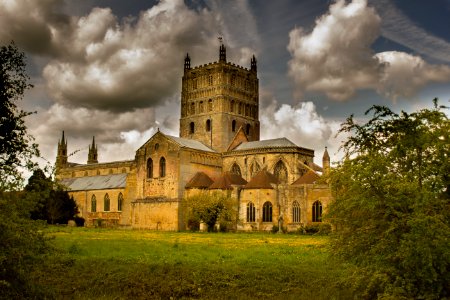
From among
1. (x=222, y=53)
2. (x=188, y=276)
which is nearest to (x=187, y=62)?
(x=222, y=53)

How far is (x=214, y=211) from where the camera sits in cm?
6072

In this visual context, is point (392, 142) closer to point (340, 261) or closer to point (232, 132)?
point (340, 261)

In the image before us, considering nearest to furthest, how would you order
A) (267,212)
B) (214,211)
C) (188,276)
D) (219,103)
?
(188,276)
(214,211)
(267,212)
(219,103)

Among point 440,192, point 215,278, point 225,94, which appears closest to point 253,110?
point 225,94

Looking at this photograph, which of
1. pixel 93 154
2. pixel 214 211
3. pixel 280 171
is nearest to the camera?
pixel 214 211

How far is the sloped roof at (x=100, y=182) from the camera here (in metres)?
90.7

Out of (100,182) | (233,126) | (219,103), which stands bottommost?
(100,182)

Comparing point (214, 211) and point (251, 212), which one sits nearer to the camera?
point (214, 211)

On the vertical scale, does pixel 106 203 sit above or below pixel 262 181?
below

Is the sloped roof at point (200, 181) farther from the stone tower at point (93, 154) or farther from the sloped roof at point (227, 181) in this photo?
the stone tower at point (93, 154)

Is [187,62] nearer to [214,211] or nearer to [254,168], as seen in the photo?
[254,168]

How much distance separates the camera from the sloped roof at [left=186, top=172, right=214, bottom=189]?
69.4 metres

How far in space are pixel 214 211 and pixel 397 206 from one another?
161ft

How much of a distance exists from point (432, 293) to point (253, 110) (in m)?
78.2
